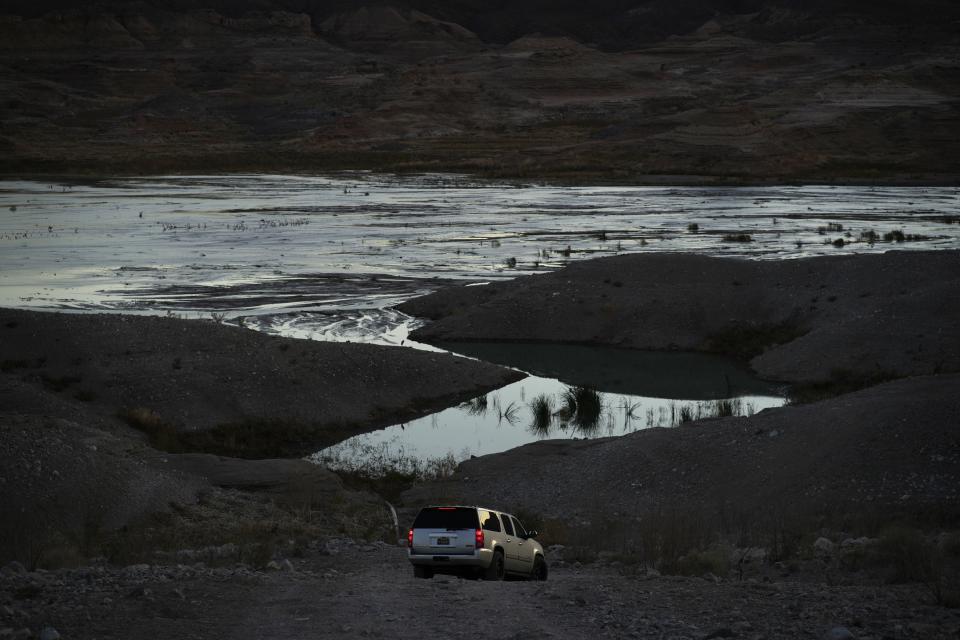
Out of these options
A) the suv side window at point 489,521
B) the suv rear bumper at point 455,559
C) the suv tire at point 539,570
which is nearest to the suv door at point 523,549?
the suv tire at point 539,570

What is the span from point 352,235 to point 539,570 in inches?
2050

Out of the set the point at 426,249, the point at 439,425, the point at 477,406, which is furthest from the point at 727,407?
the point at 426,249

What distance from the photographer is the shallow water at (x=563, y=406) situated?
2858 cm

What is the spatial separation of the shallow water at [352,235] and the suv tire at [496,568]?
24.0 m

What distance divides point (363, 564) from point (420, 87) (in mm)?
174265

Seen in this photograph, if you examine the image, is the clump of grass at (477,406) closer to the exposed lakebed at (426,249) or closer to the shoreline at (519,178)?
the exposed lakebed at (426,249)

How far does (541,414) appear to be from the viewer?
32.0 m

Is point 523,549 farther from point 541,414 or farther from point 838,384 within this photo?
point 838,384

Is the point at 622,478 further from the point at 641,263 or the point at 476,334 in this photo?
the point at 641,263

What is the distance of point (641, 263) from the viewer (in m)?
45.4

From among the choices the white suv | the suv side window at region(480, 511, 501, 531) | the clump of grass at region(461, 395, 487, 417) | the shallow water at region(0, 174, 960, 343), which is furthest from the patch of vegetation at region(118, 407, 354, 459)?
the suv side window at region(480, 511, 501, 531)

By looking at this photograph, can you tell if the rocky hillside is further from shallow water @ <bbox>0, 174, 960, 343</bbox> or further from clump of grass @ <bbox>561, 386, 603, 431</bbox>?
clump of grass @ <bbox>561, 386, 603, 431</bbox>

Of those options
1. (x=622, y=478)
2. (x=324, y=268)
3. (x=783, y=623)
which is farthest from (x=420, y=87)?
(x=783, y=623)

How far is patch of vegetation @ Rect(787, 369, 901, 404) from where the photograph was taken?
3238 centimetres
